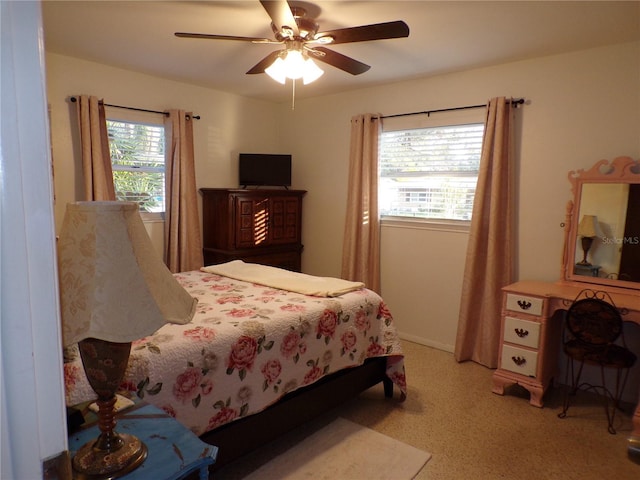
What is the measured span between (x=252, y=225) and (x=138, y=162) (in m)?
1.23

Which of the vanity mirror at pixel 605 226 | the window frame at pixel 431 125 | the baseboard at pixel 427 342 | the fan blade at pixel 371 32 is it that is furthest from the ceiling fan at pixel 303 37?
the baseboard at pixel 427 342

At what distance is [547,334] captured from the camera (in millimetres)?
2928

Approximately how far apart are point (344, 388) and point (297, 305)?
63cm

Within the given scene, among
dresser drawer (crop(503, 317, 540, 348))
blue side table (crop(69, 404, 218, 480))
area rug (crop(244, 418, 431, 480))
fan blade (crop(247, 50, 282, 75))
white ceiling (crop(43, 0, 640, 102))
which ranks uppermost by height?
white ceiling (crop(43, 0, 640, 102))

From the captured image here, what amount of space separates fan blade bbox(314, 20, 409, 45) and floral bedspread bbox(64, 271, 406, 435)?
150 cm

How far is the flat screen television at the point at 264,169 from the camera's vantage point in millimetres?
4656

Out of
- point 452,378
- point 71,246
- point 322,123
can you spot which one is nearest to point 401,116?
point 322,123

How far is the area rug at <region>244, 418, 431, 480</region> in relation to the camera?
2.14 metres

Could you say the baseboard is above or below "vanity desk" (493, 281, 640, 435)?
below

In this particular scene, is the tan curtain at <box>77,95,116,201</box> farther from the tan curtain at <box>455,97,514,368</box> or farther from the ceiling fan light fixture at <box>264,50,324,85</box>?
the tan curtain at <box>455,97,514,368</box>

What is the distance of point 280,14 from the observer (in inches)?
79.3

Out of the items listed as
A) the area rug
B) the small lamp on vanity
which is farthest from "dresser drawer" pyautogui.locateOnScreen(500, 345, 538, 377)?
the area rug

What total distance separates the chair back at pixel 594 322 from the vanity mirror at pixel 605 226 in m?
0.54

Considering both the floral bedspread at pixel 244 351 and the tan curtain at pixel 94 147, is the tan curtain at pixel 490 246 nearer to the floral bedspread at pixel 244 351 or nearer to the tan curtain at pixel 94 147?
the floral bedspread at pixel 244 351
